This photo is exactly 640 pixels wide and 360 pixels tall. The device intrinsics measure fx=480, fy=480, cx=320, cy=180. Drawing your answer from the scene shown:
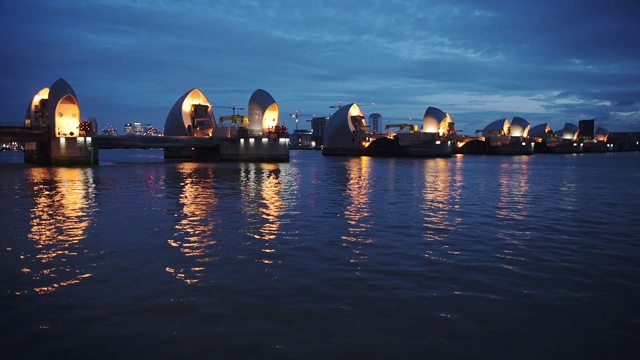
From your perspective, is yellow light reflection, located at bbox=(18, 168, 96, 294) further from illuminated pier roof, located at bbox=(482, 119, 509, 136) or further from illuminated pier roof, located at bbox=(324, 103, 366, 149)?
illuminated pier roof, located at bbox=(482, 119, 509, 136)

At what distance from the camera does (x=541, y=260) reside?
31.6 feet

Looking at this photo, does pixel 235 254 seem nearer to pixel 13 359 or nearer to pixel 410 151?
pixel 13 359

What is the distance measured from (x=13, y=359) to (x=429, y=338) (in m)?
4.61

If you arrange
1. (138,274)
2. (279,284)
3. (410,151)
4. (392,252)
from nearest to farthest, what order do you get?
(279,284), (138,274), (392,252), (410,151)

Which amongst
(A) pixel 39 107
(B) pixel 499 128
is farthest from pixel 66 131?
(B) pixel 499 128

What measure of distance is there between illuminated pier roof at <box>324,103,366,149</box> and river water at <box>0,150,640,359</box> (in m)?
96.7

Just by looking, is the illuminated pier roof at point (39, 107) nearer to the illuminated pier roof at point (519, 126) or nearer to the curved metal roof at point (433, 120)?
the curved metal roof at point (433, 120)

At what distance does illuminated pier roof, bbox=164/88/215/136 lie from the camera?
88463 mm

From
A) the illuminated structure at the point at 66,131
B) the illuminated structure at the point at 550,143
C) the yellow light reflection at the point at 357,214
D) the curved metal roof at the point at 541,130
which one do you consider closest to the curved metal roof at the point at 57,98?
the illuminated structure at the point at 66,131

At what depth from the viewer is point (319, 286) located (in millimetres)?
7727

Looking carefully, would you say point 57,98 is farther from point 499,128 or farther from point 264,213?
point 499,128

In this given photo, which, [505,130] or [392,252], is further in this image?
[505,130]

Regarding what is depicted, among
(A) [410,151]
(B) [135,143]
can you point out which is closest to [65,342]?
(B) [135,143]

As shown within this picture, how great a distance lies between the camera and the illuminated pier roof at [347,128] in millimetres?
112000
